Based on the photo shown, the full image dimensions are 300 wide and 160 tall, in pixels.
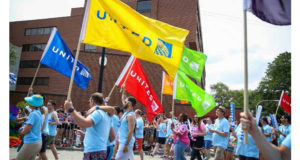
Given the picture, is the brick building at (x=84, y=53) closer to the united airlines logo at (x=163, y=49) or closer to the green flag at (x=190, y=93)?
the green flag at (x=190, y=93)

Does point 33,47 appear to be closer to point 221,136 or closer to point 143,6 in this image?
point 143,6

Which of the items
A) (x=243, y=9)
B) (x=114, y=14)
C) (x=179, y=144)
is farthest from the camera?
(x=179, y=144)

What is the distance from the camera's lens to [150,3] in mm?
35594

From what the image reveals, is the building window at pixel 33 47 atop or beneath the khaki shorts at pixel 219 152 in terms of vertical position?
atop

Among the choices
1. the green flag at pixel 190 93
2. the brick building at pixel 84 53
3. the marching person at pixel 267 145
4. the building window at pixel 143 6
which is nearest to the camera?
the marching person at pixel 267 145

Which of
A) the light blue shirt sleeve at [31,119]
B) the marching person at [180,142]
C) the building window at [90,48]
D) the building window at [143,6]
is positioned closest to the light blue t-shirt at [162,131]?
the marching person at [180,142]

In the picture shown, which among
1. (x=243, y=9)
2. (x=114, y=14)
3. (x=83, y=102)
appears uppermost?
(x=114, y=14)

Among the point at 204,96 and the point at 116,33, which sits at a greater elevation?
the point at 116,33

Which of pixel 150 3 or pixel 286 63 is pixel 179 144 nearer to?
pixel 150 3

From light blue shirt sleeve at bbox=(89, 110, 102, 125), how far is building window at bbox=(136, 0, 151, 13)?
1307 inches

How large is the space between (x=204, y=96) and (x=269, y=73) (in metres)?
40.7

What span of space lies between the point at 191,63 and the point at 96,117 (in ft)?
23.8

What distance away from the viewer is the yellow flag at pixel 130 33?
521 cm

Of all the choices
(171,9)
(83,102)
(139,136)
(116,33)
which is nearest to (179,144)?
(139,136)
